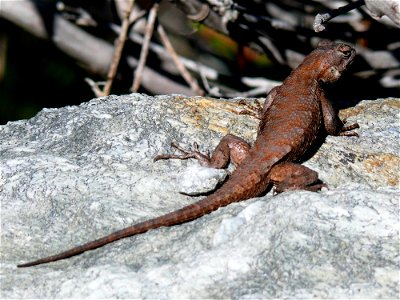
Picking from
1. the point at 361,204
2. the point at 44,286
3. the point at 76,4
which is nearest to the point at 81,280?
the point at 44,286

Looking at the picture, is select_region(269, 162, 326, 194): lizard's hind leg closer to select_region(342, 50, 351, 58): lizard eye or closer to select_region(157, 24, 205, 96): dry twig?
select_region(342, 50, 351, 58): lizard eye

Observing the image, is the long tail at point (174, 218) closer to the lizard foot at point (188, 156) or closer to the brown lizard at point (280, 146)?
the brown lizard at point (280, 146)

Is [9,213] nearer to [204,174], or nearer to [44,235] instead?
[44,235]

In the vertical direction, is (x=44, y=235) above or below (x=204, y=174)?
below

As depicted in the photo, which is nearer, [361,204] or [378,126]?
[361,204]

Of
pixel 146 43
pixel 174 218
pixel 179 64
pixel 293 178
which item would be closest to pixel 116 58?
pixel 146 43

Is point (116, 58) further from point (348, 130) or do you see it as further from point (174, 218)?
point (174, 218)
